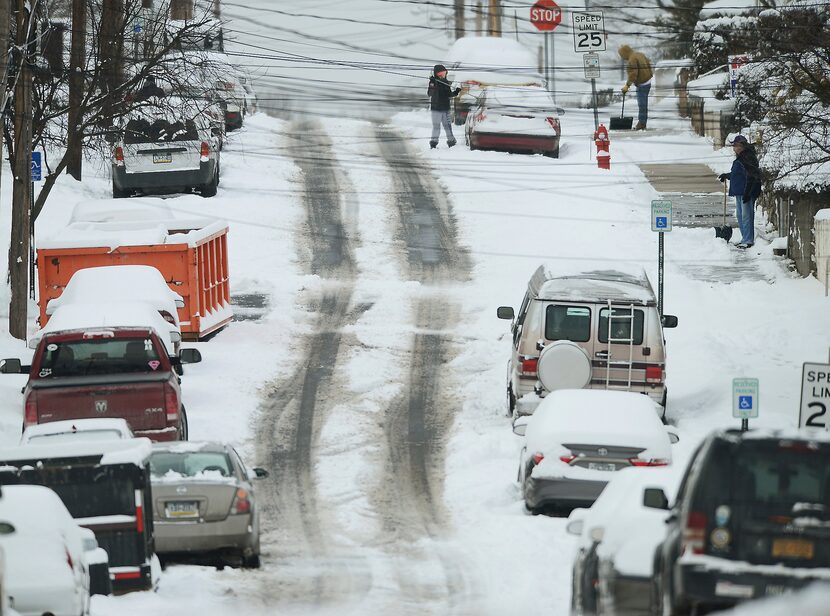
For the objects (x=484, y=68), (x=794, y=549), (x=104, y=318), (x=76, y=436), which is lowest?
(x=76, y=436)

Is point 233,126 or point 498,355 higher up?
point 233,126

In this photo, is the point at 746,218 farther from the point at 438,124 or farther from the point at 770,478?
the point at 770,478

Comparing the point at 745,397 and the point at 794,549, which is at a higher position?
the point at 794,549

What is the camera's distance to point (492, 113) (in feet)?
118

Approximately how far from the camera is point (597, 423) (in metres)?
15.6

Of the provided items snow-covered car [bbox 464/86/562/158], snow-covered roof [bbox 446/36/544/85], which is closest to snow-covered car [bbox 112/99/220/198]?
snow-covered car [bbox 464/86/562/158]

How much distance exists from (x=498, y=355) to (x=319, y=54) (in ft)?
132

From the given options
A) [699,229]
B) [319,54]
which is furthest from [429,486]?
[319,54]

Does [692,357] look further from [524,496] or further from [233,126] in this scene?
[233,126]

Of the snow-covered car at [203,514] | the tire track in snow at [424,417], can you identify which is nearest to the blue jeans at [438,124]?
the tire track in snow at [424,417]

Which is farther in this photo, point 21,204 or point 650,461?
point 21,204

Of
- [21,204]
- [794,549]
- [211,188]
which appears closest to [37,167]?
[211,188]

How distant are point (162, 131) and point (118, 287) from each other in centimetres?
1060

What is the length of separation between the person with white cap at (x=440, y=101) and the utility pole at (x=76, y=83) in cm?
864
